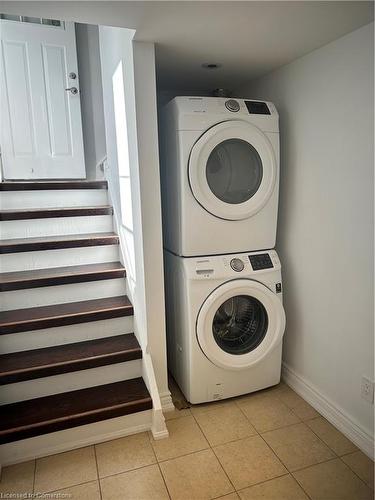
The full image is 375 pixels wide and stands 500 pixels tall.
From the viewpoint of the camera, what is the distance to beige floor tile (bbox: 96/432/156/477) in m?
1.60

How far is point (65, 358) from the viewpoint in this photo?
1.83 metres

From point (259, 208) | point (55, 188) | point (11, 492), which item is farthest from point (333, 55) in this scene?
point (11, 492)

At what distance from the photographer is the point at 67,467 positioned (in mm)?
1609

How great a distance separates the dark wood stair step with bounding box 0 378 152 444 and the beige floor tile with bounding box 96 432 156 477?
5.8 inches

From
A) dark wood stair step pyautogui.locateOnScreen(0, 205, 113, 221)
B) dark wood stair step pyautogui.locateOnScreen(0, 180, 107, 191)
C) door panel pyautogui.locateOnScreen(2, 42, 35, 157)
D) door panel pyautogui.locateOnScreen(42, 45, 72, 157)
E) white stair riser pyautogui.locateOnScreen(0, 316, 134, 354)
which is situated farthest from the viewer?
door panel pyautogui.locateOnScreen(42, 45, 72, 157)

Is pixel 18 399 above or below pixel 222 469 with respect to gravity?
above

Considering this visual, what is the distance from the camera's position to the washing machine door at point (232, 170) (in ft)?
5.93

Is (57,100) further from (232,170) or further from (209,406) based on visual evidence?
(209,406)

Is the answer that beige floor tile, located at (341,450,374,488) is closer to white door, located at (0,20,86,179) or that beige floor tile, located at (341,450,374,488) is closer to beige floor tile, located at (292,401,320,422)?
beige floor tile, located at (292,401,320,422)

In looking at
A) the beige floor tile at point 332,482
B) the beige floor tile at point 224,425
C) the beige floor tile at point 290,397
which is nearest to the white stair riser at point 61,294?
the beige floor tile at point 224,425

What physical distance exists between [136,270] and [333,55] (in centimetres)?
150

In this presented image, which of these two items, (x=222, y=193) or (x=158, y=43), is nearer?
(x=158, y=43)

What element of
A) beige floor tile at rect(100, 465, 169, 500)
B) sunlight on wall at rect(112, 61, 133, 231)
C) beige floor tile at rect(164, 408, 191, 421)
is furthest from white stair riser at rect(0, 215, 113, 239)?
beige floor tile at rect(100, 465, 169, 500)

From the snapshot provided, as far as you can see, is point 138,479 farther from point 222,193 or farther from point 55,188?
point 55,188
